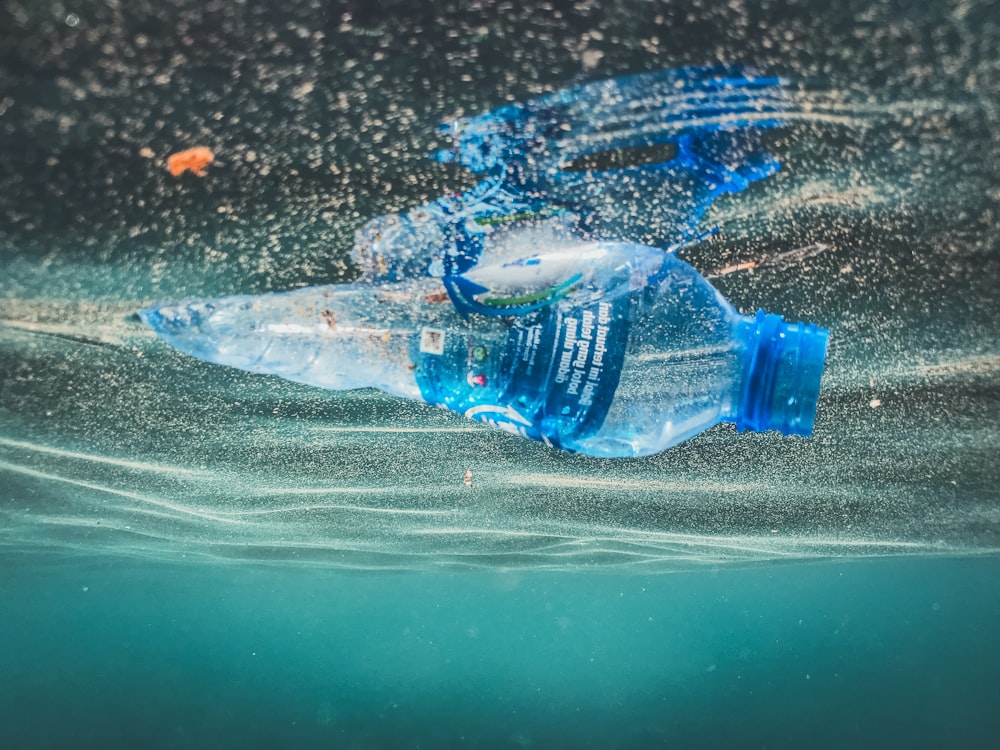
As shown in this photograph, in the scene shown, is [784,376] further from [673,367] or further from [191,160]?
[191,160]

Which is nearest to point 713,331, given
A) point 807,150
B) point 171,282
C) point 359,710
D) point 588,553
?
point 807,150

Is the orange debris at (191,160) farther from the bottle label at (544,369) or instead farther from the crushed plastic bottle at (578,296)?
the bottle label at (544,369)

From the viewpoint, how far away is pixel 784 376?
1651 millimetres

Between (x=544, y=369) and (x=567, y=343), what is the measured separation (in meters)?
0.10

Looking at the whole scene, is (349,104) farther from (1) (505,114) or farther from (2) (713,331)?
(2) (713,331)

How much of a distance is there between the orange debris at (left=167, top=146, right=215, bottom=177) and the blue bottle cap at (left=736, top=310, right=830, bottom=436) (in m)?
1.39

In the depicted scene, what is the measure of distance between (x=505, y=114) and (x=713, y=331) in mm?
889

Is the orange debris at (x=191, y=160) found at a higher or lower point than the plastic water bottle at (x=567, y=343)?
higher

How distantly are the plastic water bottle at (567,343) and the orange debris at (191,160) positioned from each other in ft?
1.78

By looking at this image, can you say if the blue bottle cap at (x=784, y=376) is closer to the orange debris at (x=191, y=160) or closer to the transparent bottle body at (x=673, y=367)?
the transparent bottle body at (x=673, y=367)

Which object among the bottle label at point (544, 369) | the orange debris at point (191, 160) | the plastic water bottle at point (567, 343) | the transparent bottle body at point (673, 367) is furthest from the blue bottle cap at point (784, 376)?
the orange debris at point (191, 160)

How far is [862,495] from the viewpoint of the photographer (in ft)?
13.9

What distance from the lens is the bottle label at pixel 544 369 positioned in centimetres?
168

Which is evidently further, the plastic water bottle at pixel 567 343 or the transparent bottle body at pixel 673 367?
the transparent bottle body at pixel 673 367
